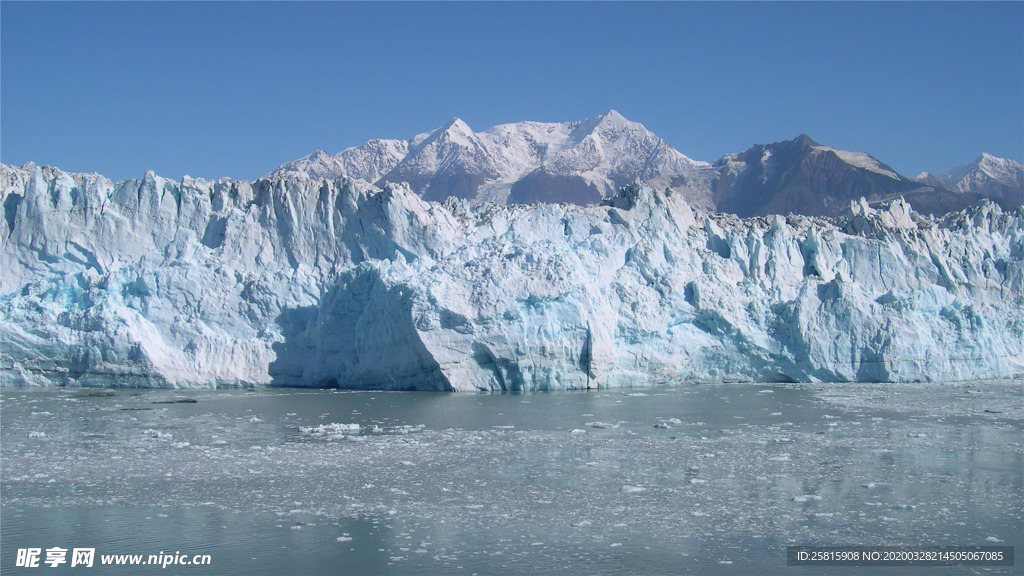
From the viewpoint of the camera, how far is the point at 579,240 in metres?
19.5

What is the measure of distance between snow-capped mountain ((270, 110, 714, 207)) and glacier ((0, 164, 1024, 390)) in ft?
79.6

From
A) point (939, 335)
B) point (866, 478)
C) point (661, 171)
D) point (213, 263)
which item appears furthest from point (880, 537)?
point (661, 171)

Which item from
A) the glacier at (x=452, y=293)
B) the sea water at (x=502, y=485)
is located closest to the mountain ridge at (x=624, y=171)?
the glacier at (x=452, y=293)

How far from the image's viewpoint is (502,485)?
8.50 metres

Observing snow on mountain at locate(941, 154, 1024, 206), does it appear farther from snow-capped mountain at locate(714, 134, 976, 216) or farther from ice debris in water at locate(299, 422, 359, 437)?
ice debris in water at locate(299, 422, 359, 437)

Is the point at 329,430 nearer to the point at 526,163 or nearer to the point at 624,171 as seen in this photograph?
the point at 624,171

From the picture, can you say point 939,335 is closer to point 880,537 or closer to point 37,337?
point 880,537

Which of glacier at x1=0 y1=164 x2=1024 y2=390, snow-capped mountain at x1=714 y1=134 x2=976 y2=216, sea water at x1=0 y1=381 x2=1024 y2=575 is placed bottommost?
sea water at x1=0 y1=381 x2=1024 y2=575

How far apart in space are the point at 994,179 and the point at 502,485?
5262 cm

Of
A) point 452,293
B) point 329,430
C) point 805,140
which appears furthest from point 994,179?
point 329,430

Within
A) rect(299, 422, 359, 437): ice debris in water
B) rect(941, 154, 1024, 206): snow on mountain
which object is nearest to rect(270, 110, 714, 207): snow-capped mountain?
rect(941, 154, 1024, 206): snow on mountain

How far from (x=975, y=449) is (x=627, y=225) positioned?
35.2 ft

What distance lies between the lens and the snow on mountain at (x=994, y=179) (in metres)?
49.9

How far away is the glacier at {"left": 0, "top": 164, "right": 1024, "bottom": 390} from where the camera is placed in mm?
16859
